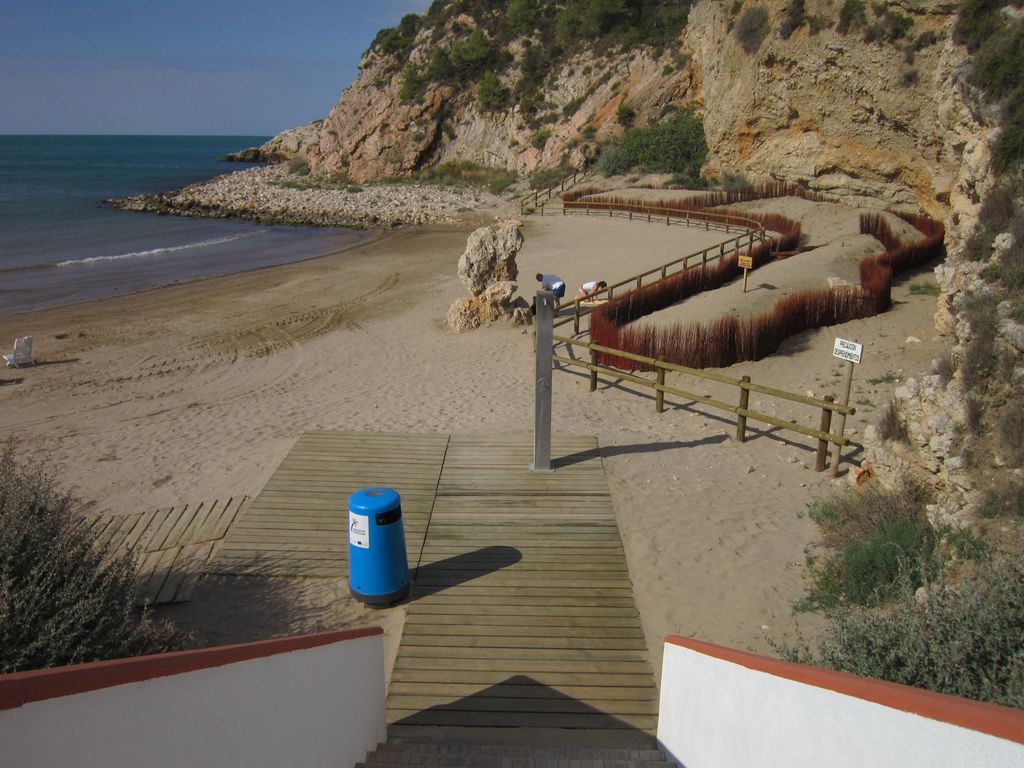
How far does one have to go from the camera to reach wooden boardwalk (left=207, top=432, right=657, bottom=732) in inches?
193

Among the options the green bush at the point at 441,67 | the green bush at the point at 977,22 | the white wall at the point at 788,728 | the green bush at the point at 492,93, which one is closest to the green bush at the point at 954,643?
the white wall at the point at 788,728

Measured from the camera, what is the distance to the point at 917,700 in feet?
6.55

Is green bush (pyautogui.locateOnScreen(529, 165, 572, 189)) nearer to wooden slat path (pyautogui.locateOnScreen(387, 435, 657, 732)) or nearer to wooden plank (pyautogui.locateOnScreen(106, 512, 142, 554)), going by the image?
wooden slat path (pyautogui.locateOnScreen(387, 435, 657, 732))

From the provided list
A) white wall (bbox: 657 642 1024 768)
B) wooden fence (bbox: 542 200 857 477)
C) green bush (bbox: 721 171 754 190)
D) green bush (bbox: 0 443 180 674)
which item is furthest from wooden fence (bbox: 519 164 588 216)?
white wall (bbox: 657 642 1024 768)

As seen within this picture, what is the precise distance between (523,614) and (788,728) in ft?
11.1

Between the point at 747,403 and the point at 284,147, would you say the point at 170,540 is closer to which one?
the point at 747,403

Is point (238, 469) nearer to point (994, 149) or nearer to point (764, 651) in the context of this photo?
point (764, 651)

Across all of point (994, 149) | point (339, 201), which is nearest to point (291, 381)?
point (994, 149)

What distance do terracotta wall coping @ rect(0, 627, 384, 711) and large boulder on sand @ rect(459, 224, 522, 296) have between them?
13610 mm

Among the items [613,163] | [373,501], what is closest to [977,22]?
[373,501]

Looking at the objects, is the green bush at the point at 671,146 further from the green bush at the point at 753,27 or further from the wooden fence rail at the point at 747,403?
the wooden fence rail at the point at 747,403

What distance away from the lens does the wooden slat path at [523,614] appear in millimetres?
4828

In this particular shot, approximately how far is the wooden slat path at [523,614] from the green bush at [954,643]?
174cm

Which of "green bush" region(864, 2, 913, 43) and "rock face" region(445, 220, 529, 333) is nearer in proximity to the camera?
"rock face" region(445, 220, 529, 333)
